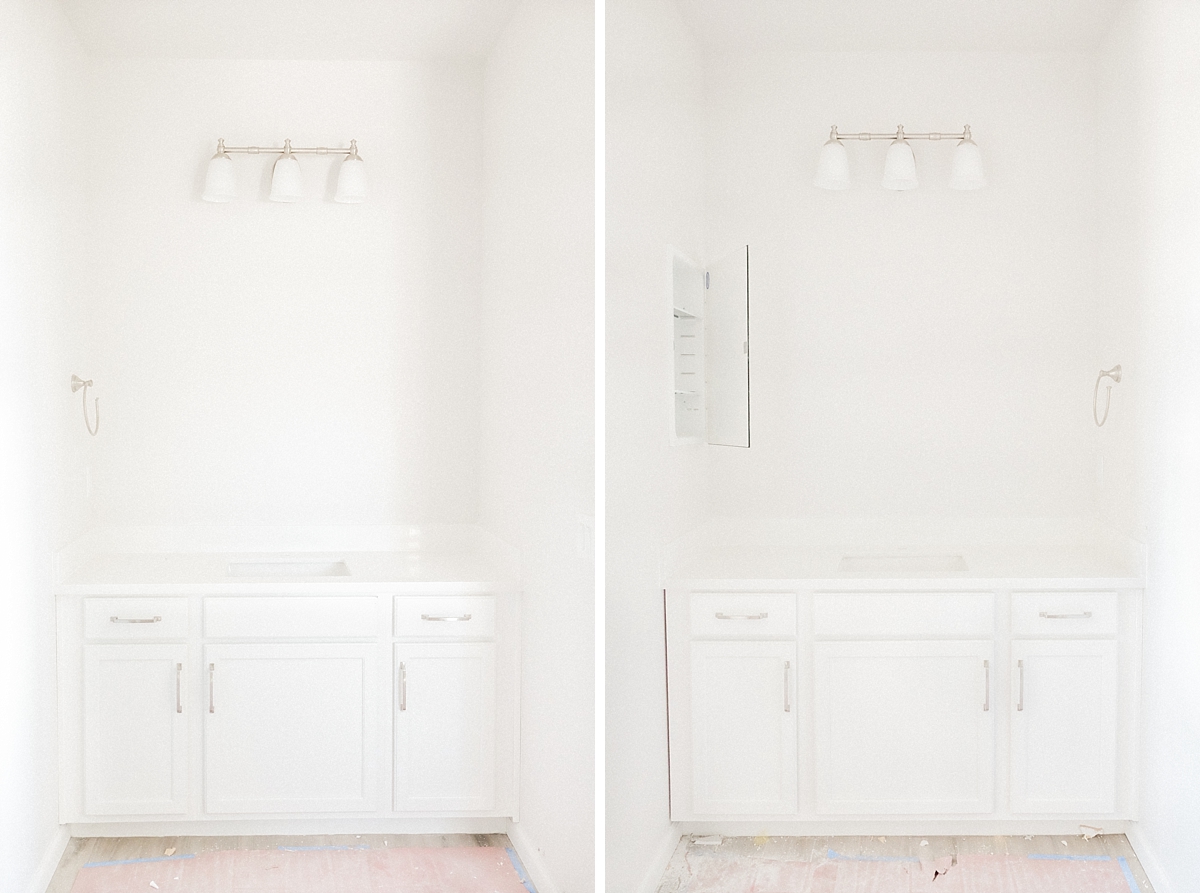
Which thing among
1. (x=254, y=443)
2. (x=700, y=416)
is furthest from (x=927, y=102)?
(x=254, y=443)

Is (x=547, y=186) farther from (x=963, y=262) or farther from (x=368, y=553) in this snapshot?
(x=368, y=553)

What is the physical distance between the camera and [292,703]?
5.93ft

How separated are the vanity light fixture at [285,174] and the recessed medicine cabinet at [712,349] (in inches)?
37.2

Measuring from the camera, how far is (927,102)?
1.15 m

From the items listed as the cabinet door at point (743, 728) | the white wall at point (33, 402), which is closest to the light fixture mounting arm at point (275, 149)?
the white wall at point (33, 402)

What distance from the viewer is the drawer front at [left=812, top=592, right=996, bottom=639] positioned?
3.89ft

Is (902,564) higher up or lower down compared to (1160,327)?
lower down

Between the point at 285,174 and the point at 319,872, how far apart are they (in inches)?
59.3

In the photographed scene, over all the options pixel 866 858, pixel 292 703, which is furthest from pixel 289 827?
pixel 866 858

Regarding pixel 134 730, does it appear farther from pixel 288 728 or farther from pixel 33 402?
pixel 33 402

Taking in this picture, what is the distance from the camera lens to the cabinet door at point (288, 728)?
1774 millimetres

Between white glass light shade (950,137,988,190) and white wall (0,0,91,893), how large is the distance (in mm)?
1531

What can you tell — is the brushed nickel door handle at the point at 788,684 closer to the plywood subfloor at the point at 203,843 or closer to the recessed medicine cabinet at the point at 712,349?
the recessed medicine cabinet at the point at 712,349

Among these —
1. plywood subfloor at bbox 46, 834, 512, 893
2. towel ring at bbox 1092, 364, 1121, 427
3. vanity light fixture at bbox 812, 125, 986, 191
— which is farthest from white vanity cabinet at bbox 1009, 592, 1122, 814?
plywood subfloor at bbox 46, 834, 512, 893
